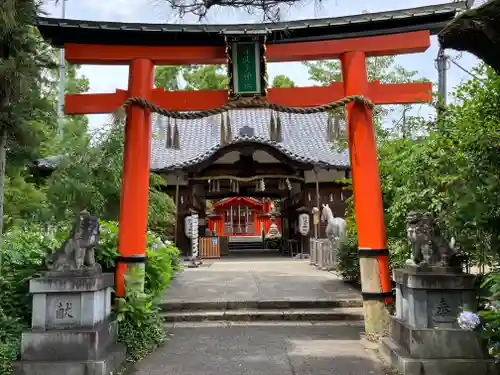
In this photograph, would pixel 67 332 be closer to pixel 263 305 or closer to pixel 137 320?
pixel 137 320

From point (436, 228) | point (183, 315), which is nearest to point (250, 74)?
point (436, 228)

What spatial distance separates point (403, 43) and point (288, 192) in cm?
1262

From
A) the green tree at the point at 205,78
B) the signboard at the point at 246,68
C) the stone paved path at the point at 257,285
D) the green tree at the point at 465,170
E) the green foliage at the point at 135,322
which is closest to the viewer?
the green tree at the point at 465,170

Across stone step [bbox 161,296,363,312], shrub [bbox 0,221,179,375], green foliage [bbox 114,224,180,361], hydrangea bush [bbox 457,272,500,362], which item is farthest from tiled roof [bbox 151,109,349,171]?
hydrangea bush [bbox 457,272,500,362]

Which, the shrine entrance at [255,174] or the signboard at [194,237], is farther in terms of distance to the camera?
the shrine entrance at [255,174]

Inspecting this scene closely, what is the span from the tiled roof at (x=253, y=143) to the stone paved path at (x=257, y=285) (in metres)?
4.16

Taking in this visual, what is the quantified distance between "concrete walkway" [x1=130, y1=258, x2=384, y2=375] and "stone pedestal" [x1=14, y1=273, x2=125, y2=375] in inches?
21.4

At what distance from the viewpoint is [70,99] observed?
612 cm

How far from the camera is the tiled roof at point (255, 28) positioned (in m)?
5.68

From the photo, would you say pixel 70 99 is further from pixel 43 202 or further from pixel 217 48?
pixel 43 202

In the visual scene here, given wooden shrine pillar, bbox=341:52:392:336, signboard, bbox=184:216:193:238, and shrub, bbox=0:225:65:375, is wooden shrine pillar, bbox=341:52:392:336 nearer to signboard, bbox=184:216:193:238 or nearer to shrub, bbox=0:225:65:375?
shrub, bbox=0:225:65:375

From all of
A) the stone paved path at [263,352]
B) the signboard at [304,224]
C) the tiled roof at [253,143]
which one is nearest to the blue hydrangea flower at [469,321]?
the stone paved path at [263,352]

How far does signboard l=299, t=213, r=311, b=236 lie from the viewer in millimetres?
15258

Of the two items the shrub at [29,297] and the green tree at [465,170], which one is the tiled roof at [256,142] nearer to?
the shrub at [29,297]
